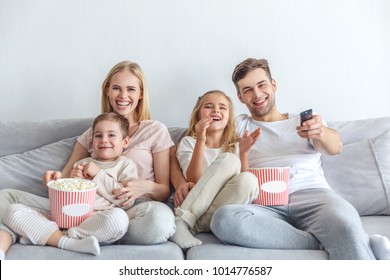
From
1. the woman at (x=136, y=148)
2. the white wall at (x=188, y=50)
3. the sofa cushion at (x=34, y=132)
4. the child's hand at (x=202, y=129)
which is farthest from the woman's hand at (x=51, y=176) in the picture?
the white wall at (x=188, y=50)

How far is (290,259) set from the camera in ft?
4.89

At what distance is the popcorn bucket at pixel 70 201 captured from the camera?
62.4 inches

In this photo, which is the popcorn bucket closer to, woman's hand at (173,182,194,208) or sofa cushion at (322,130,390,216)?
woman's hand at (173,182,194,208)

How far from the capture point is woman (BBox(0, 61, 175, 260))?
1.77 meters

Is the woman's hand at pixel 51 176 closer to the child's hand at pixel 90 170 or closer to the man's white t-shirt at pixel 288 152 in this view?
the child's hand at pixel 90 170

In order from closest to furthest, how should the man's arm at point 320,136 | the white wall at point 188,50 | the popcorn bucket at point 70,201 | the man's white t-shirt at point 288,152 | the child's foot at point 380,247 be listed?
1. the child's foot at point 380,247
2. the popcorn bucket at point 70,201
3. the man's arm at point 320,136
4. the man's white t-shirt at point 288,152
5. the white wall at point 188,50

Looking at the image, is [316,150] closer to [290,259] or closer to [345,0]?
[290,259]

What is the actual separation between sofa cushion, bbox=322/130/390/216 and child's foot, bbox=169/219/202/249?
0.67 meters

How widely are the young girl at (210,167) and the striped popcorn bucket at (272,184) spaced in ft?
0.16

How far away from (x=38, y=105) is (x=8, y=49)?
0.27 m

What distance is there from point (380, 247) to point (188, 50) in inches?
48.8

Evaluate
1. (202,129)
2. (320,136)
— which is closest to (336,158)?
(320,136)

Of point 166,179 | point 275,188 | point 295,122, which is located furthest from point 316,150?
point 166,179

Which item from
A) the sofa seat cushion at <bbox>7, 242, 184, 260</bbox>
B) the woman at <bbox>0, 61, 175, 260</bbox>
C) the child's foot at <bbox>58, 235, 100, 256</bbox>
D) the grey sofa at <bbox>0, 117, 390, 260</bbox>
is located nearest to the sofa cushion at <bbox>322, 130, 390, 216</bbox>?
the grey sofa at <bbox>0, 117, 390, 260</bbox>
